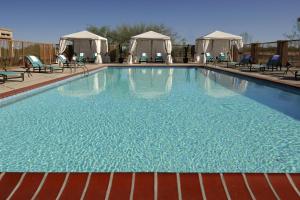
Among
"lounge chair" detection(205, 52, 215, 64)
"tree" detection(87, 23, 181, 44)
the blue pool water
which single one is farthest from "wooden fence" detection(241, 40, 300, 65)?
"tree" detection(87, 23, 181, 44)

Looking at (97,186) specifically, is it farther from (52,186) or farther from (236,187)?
(236,187)

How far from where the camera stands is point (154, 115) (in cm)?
668

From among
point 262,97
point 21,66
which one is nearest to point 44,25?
point 21,66

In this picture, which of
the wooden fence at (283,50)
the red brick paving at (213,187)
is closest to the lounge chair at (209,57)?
the wooden fence at (283,50)

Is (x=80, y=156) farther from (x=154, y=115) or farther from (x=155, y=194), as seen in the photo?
(x=154, y=115)

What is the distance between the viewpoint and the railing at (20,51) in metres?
15.2

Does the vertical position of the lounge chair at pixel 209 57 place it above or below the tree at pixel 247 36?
below

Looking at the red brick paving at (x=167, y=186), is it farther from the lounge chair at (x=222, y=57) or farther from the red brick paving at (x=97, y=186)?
the lounge chair at (x=222, y=57)

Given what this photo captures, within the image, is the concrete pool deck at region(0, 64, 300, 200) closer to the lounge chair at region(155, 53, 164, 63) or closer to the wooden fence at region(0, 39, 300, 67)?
the wooden fence at region(0, 39, 300, 67)

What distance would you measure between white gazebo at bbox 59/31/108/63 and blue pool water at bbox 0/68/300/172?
13260 millimetres

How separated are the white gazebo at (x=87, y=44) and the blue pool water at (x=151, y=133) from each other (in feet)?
43.5

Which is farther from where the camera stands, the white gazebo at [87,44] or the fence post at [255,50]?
the white gazebo at [87,44]

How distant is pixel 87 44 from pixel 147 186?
74.1 feet

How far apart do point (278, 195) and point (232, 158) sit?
1.51 meters
